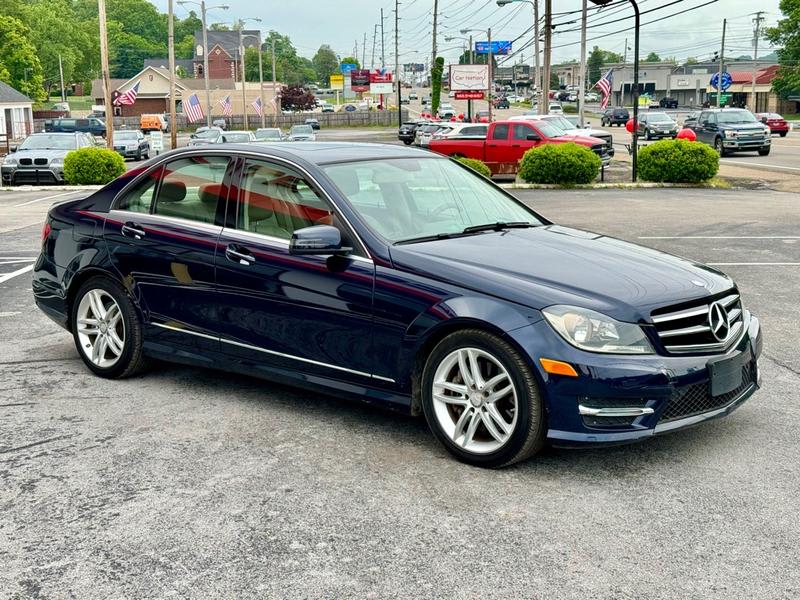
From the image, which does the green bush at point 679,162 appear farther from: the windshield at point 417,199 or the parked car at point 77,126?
the parked car at point 77,126

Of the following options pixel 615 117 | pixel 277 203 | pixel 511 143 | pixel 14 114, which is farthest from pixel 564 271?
pixel 14 114

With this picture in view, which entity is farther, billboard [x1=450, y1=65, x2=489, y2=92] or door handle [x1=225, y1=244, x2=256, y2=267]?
billboard [x1=450, y1=65, x2=489, y2=92]

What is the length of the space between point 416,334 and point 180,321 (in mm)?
1894

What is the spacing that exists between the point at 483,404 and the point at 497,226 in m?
1.47

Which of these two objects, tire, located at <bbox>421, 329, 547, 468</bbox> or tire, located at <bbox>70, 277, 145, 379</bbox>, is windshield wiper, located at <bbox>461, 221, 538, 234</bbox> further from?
tire, located at <bbox>70, 277, 145, 379</bbox>

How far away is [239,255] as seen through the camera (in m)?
6.05

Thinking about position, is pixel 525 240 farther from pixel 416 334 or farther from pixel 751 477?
pixel 751 477

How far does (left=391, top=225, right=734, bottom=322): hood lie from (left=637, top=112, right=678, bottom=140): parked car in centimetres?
4552

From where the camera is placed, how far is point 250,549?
13.6ft

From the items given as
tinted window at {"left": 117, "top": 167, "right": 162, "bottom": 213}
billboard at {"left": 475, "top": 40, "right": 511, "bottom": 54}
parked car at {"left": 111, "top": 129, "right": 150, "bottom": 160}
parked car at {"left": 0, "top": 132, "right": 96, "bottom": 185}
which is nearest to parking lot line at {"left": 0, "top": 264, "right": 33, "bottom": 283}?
tinted window at {"left": 117, "top": 167, "right": 162, "bottom": 213}

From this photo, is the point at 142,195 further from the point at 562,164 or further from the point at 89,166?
the point at 89,166

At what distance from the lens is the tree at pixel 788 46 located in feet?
308

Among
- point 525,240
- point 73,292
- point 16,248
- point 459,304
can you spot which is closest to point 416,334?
point 459,304

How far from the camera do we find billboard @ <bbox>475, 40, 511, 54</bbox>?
429ft
